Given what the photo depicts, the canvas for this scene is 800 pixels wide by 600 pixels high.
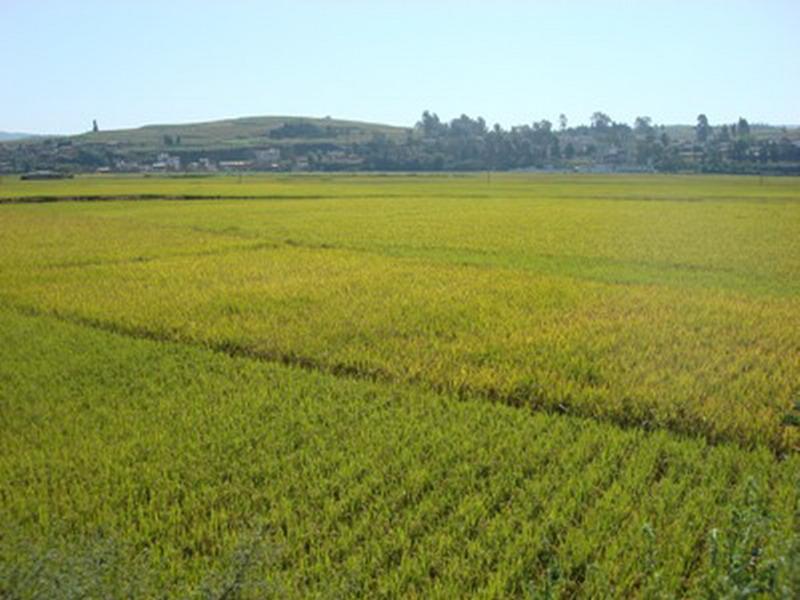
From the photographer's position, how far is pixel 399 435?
5.83 metres

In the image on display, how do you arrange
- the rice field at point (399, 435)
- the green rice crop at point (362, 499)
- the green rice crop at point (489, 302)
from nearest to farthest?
1. the green rice crop at point (362, 499)
2. the rice field at point (399, 435)
3. the green rice crop at point (489, 302)

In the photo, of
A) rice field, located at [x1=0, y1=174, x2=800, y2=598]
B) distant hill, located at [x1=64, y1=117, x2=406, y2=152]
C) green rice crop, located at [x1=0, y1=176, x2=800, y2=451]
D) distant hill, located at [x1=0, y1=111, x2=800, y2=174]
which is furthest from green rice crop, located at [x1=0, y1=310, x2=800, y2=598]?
distant hill, located at [x1=64, y1=117, x2=406, y2=152]

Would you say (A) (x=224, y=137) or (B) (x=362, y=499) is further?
(A) (x=224, y=137)

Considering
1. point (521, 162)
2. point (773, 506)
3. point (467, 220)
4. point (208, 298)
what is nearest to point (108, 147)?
point (521, 162)

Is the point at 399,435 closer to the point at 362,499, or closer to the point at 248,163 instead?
the point at 362,499

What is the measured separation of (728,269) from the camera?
50.9 ft

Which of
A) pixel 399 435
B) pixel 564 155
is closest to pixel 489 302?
pixel 399 435

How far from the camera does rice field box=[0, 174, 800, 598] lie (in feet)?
12.6

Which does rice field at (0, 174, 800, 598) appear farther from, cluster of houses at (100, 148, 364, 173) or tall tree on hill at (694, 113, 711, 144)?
tall tree on hill at (694, 113, 711, 144)

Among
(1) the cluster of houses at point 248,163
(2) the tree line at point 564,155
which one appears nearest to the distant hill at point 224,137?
(1) the cluster of houses at point 248,163

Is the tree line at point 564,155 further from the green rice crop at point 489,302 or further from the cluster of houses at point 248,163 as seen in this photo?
the green rice crop at point 489,302

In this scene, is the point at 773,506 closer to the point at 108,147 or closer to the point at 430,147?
the point at 430,147

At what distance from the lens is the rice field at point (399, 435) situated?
12.6 feet

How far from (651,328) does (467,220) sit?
1918 cm
